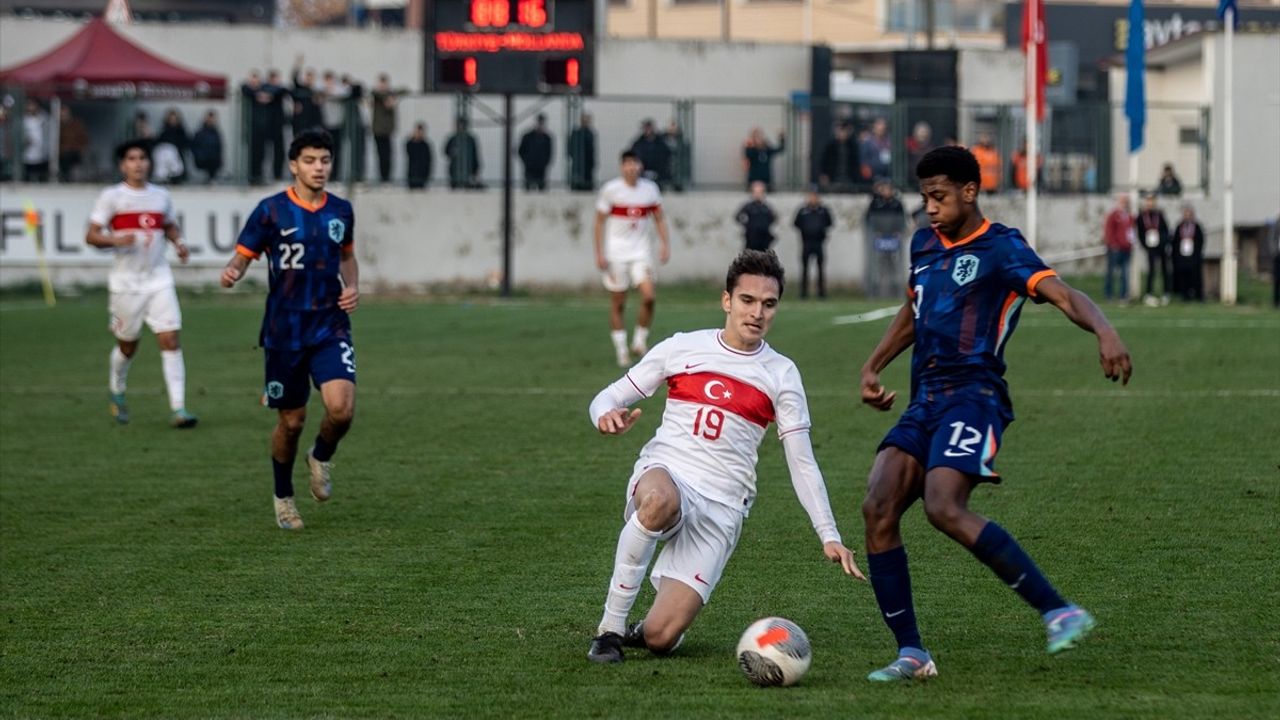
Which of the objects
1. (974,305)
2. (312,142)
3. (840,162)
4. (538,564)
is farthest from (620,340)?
(840,162)

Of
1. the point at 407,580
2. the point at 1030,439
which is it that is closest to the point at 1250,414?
the point at 1030,439

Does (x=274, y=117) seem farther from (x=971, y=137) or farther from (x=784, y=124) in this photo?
(x=971, y=137)

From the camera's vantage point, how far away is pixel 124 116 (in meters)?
32.7

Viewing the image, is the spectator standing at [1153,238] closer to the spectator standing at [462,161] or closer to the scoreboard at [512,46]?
the scoreboard at [512,46]

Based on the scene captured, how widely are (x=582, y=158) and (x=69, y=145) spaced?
8973 mm

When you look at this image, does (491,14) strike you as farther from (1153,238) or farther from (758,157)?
(1153,238)

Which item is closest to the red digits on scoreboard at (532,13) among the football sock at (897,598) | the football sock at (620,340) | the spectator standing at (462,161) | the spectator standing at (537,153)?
the spectator standing at (537,153)

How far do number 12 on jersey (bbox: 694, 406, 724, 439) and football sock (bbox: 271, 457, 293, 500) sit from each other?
13.0 feet

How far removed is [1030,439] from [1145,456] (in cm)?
120

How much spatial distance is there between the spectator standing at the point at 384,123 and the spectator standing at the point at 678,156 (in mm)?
4909

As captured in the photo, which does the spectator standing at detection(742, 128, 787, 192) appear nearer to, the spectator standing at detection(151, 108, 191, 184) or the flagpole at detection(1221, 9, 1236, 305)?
the flagpole at detection(1221, 9, 1236, 305)

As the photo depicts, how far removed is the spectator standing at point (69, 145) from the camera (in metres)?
31.7

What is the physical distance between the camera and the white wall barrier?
3091 centimetres

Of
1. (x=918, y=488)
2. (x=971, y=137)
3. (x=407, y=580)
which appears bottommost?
(x=407, y=580)
